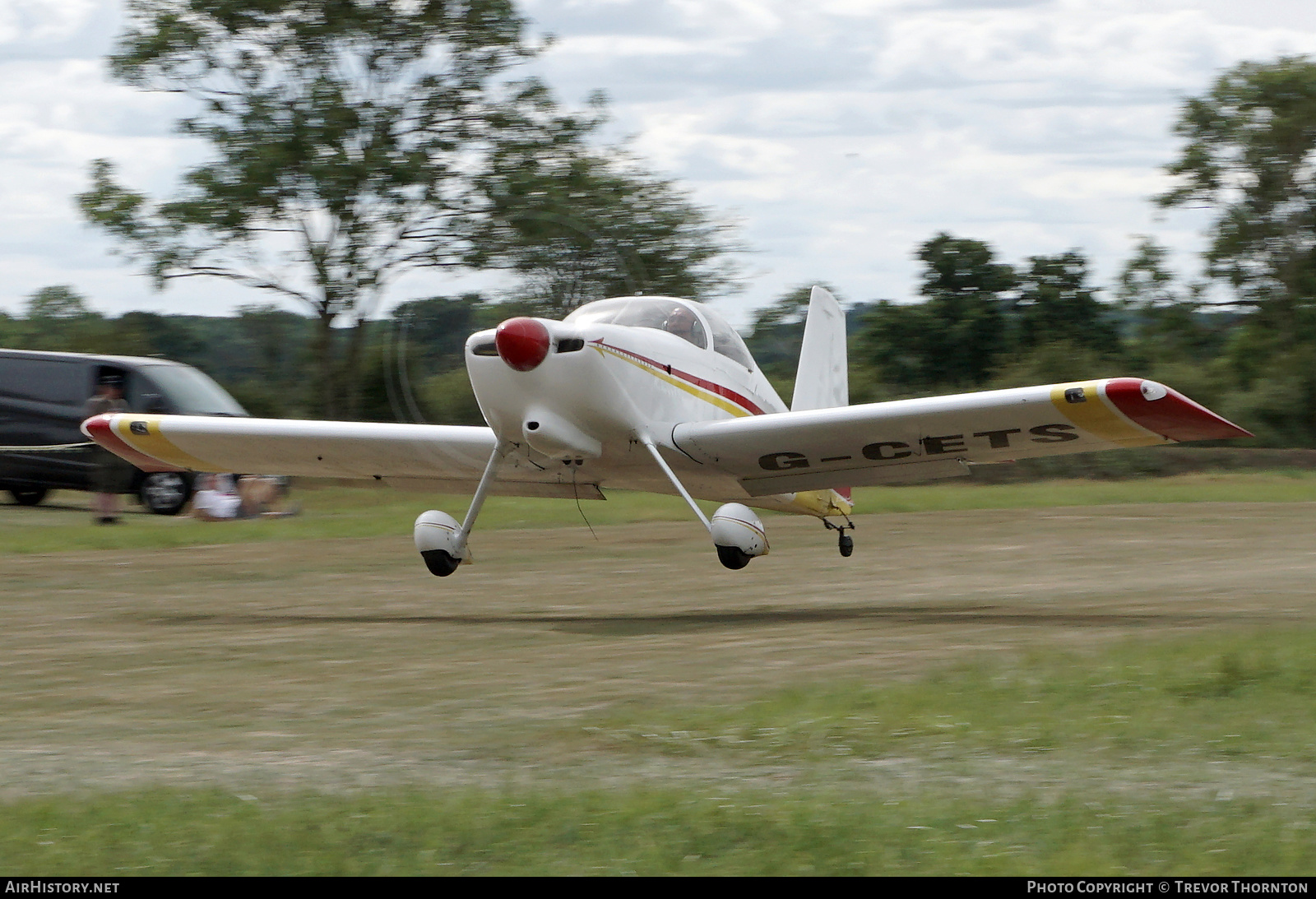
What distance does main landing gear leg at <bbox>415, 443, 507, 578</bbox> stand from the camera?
35.6 feet

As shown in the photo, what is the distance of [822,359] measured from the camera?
15.7 m

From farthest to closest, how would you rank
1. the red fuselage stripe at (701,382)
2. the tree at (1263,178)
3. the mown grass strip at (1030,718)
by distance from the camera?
the tree at (1263,178) < the red fuselage stripe at (701,382) < the mown grass strip at (1030,718)

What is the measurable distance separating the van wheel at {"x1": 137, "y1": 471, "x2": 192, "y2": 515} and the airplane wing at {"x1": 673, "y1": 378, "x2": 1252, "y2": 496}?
35.4 feet

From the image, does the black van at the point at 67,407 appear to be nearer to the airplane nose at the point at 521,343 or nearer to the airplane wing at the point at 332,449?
the airplane wing at the point at 332,449

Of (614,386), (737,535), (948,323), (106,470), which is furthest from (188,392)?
(948,323)

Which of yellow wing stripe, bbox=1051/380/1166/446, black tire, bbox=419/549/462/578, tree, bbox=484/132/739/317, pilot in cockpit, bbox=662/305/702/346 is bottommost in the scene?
tree, bbox=484/132/739/317

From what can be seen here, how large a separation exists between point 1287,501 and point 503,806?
2249cm

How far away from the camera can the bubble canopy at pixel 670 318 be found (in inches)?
453

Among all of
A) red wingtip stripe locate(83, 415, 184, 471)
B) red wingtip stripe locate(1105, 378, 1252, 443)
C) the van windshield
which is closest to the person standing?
the van windshield

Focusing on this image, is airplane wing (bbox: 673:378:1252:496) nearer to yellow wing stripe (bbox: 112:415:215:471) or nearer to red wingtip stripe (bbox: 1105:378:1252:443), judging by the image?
red wingtip stripe (bbox: 1105:378:1252:443)

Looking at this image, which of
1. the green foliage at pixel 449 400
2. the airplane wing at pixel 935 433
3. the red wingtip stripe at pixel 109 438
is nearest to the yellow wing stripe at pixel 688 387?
the airplane wing at pixel 935 433

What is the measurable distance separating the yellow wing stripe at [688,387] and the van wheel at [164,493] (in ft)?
35.5

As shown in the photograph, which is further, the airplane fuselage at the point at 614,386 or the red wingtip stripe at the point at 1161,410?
the airplane fuselage at the point at 614,386

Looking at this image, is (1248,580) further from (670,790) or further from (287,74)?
(287,74)
